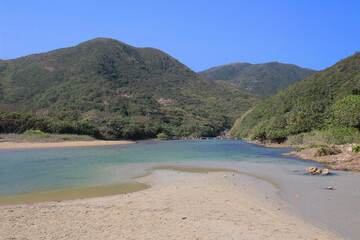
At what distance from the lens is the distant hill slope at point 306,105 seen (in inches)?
1410

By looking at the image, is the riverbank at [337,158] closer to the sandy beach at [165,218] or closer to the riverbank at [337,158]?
the riverbank at [337,158]

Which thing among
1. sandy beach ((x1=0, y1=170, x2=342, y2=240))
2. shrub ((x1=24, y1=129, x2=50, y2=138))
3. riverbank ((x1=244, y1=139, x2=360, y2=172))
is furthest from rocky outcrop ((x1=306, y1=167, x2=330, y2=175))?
shrub ((x1=24, y1=129, x2=50, y2=138))

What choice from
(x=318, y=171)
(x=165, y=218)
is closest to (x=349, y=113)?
(x=318, y=171)

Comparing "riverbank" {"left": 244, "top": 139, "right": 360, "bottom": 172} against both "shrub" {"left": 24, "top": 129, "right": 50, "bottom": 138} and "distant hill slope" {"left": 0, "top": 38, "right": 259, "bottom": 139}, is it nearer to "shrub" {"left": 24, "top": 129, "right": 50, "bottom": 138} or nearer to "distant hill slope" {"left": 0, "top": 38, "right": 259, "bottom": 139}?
"shrub" {"left": 24, "top": 129, "right": 50, "bottom": 138}

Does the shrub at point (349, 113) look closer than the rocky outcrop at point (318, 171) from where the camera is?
No

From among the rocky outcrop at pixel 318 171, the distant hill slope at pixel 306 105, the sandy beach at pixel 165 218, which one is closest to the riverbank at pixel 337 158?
the rocky outcrop at pixel 318 171

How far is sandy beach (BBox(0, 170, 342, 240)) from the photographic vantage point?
5051 mm

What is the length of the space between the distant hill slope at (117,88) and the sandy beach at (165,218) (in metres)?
78.0

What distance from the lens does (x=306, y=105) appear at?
4394 centimetres

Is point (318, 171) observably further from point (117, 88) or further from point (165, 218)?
point (117, 88)

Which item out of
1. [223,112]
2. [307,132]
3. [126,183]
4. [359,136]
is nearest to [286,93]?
[307,132]

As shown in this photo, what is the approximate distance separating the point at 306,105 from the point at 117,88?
81200 millimetres

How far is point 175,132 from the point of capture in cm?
8488

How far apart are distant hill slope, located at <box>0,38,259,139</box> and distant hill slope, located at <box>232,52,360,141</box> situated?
2970cm
